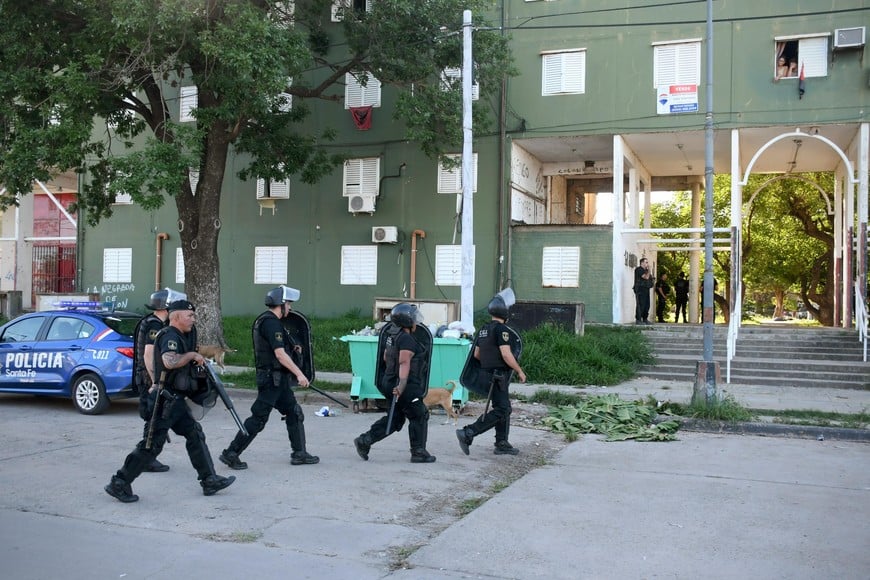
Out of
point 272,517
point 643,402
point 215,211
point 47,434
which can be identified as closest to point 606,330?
point 643,402

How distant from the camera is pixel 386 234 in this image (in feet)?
70.1

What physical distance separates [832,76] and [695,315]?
8581 millimetres

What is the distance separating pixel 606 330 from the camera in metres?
18.3


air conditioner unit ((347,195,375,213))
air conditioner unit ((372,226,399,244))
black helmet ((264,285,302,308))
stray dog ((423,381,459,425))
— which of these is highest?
air conditioner unit ((347,195,375,213))

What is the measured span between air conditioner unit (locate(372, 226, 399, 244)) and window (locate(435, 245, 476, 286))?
111 centimetres

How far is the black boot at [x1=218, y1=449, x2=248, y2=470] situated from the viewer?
7.95 metres

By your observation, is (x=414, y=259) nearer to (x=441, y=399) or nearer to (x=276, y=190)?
(x=276, y=190)

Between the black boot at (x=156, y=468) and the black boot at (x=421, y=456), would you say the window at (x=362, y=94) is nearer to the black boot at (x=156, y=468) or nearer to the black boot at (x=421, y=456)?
the black boot at (x=421, y=456)

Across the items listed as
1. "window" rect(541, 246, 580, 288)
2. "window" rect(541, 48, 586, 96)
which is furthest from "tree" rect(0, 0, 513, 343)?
"window" rect(541, 246, 580, 288)

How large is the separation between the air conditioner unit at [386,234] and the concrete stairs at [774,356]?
678 cm

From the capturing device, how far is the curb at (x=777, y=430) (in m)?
10.4

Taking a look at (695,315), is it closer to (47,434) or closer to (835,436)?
(835,436)

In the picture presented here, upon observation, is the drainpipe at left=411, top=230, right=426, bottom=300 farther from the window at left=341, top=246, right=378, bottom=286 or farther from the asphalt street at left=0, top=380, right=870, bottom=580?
the asphalt street at left=0, top=380, right=870, bottom=580

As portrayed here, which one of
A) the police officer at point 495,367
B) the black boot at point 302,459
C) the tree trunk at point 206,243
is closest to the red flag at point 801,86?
the tree trunk at point 206,243
